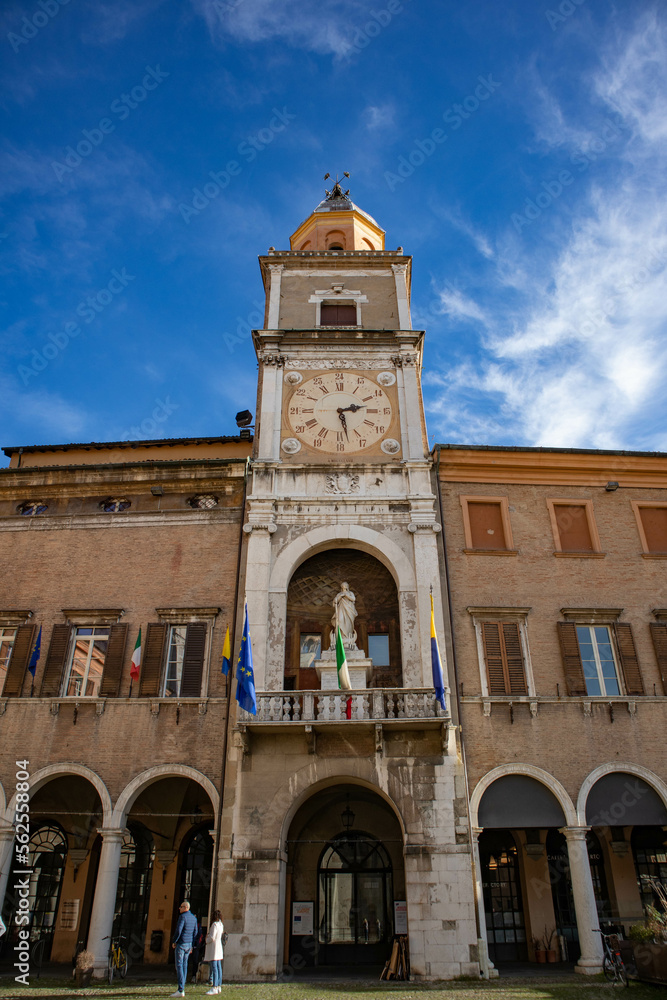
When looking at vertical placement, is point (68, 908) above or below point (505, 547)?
below

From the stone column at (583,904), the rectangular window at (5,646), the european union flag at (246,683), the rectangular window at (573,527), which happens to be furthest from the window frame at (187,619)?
the stone column at (583,904)

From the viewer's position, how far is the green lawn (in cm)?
1265

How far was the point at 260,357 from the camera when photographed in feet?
74.6

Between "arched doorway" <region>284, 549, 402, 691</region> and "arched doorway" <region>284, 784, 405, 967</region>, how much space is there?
10.2 feet

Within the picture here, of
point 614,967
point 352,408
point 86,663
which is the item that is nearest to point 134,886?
point 86,663

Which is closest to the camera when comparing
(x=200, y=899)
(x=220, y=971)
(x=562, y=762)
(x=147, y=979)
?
(x=220, y=971)

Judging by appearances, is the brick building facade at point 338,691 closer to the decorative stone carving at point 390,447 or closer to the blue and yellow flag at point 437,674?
the decorative stone carving at point 390,447

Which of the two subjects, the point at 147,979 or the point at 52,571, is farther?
the point at 52,571

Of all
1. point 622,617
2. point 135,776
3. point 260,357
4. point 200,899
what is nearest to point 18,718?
point 135,776

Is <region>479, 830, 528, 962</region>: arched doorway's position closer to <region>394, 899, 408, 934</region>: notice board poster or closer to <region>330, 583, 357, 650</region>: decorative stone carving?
<region>394, 899, 408, 934</region>: notice board poster

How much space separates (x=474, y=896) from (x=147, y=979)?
23.4ft

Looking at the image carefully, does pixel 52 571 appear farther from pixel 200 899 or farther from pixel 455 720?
pixel 455 720

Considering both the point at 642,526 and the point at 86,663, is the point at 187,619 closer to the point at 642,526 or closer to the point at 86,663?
the point at 86,663

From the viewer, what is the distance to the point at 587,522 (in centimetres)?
2045
